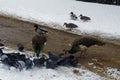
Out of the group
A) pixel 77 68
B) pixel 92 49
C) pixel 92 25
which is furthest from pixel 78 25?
pixel 77 68

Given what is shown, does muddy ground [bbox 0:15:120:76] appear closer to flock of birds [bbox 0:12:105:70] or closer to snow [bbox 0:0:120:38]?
flock of birds [bbox 0:12:105:70]

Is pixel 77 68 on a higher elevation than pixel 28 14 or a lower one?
lower

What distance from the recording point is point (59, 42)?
12.5 meters

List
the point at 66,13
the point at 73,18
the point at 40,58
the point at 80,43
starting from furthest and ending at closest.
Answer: the point at 66,13, the point at 73,18, the point at 80,43, the point at 40,58

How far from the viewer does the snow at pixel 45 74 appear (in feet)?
28.5

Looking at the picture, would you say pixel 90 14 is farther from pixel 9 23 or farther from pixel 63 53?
pixel 63 53

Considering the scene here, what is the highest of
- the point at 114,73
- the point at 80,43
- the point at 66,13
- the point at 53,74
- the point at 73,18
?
the point at 66,13

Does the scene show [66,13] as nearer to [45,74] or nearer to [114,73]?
[114,73]

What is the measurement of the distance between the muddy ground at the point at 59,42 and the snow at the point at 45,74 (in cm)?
53

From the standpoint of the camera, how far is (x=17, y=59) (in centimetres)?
917

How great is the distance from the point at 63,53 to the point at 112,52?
6.04ft

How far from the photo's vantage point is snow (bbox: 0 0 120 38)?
14.9 metres

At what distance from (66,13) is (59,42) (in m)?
5.45

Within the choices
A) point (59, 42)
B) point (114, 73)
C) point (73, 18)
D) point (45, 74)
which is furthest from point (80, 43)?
point (73, 18)
